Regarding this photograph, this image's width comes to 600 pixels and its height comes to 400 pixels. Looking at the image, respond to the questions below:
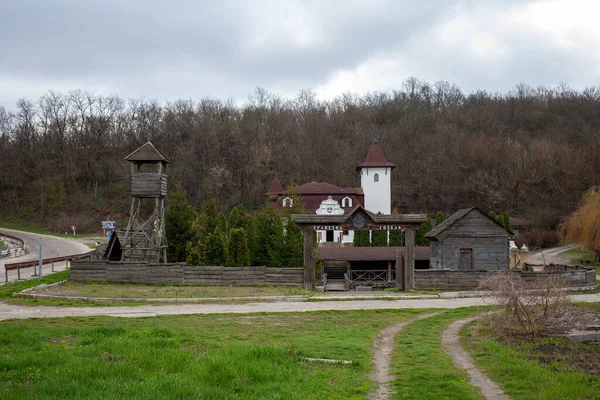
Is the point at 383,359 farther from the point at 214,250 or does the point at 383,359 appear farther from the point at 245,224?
the point at 245,224

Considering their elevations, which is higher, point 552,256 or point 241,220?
point 241,220

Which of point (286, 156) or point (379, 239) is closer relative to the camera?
point (379, 239)

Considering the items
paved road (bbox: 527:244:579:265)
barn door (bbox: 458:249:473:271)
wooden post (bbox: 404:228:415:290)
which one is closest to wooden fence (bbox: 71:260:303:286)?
wooden post (bbox: 404:228:415:290)

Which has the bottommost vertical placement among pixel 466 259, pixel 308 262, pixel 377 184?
pixel 466 259

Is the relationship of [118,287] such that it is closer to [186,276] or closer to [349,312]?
[186,276]

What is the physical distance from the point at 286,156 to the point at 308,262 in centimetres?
5616

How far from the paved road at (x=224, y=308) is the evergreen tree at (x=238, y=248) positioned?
10721 millimetres

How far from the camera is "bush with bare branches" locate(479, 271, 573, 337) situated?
13.6m

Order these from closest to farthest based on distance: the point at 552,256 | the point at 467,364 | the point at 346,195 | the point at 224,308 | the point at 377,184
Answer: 1. the point at 467,364
2. the point at 224,308
3. the point at 552,256
4. the point at 346,195
5. the point at 377,184

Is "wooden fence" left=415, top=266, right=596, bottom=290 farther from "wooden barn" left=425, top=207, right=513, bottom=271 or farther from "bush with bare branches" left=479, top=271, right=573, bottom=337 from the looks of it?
"bush with bare branches" left=479, top=271, right=573, bottom=337

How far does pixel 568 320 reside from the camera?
13.7m

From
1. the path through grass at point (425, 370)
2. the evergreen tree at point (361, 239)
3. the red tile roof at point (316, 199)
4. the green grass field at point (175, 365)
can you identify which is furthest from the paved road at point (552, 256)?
the green grass field at point (175, 365)

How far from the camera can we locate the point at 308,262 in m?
25.8

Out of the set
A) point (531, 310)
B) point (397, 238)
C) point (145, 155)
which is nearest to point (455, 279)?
point (531, 310)
